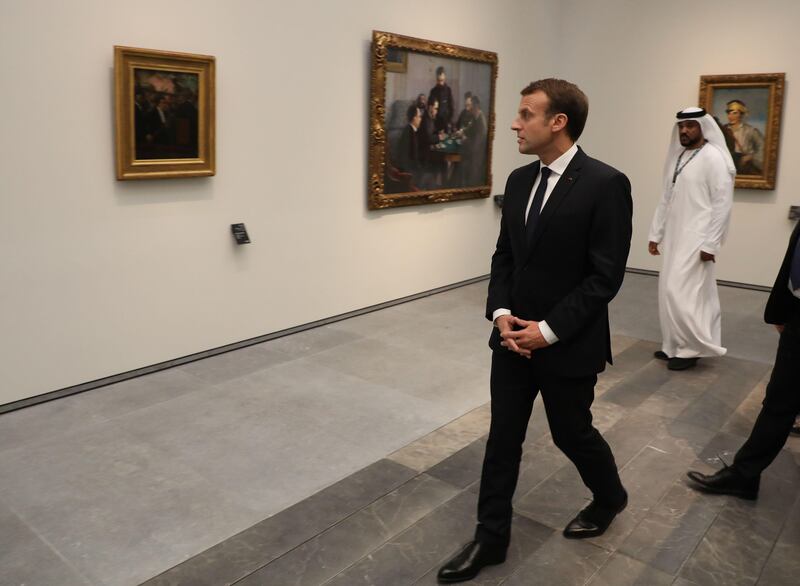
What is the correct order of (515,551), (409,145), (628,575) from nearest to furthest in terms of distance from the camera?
1. (628,575)
2. (515,551)
3. (409,145)

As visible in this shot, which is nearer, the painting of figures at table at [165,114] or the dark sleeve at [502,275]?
the dark sleeve at [502,275]

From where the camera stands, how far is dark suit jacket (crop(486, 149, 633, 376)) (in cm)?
314

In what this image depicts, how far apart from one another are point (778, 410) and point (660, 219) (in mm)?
3436

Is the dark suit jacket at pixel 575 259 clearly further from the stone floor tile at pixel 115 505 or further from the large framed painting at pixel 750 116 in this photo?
the large framed painting at pixel 750 116

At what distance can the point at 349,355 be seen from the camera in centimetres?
694

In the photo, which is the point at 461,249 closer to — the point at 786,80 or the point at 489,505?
the point at 786,80

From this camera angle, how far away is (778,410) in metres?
4.04

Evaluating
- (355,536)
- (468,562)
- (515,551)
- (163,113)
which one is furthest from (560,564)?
(163,113)

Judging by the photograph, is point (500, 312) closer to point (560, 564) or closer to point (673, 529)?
point (560, 564)

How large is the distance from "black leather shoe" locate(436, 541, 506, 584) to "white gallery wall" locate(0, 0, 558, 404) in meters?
3.69

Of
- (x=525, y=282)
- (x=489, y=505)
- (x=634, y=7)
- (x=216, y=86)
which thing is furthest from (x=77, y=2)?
(x=634, y=7)

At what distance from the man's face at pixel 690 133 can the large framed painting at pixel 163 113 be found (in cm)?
403

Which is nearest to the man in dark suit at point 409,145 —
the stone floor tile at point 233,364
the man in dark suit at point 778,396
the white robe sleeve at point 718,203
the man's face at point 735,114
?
the stone floor tile at point 233,364

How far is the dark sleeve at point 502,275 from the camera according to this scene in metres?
3.46
